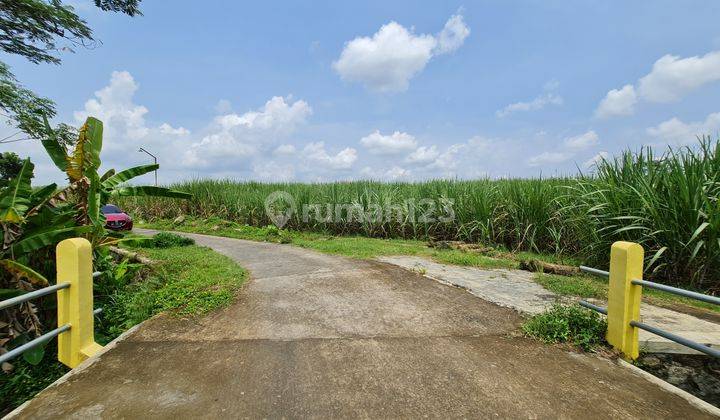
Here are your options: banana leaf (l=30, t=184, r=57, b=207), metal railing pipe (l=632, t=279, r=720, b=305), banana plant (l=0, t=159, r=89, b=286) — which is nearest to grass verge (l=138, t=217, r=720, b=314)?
metal railing pipe (l=632, t=279, r=720, b=305)

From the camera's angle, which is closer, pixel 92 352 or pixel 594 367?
pixel 594 367

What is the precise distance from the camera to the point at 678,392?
2416 mm

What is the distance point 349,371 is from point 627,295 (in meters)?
2.45

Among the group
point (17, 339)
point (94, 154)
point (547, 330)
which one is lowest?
point (17, 339)

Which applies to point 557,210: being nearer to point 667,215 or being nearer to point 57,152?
point 667,215

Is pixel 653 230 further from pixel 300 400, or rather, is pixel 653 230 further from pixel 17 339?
pixel 17 339

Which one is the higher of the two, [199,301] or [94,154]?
[94,154]

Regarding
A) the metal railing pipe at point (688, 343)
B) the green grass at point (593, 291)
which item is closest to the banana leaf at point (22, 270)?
the metal railing pipe at point (688, 343)

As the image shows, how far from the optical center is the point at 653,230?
16.7ft

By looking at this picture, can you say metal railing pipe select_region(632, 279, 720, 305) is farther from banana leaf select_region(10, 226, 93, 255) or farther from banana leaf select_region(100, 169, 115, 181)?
banana leaf select_region(100, 169, 115, 181)

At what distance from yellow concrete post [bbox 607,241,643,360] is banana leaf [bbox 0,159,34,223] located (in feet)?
18.0

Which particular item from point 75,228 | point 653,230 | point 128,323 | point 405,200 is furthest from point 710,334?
point 405,200

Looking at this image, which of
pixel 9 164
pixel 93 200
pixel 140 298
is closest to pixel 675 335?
pixel 140 298

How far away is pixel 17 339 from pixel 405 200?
8432 millimetres
